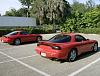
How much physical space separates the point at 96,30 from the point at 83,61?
27095 mm

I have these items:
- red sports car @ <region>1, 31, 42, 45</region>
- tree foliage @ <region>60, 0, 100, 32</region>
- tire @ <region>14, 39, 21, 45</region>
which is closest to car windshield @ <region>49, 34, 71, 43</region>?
red sports car @ <region>1, 31, 42, 45</region>

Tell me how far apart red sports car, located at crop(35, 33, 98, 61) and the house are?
3155 cm

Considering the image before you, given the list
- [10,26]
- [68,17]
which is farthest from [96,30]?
[10,26]

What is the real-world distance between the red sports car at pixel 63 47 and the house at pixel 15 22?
31546mm

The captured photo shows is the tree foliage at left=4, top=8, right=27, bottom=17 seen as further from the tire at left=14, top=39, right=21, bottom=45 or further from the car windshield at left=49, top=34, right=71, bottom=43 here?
the car windshield at left=49, top=34, right=71, bottom=43

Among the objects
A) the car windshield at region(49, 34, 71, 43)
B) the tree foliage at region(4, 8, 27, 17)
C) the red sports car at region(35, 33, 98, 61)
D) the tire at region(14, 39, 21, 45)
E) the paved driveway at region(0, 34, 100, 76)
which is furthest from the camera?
the tree foliage at region(4, 8, 27, 17)

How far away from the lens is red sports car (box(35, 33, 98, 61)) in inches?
340

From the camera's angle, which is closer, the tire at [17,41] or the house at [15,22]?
the tire at [17,41]

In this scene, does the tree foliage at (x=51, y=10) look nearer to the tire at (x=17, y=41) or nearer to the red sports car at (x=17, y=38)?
the red sports car at (x=17, y=38)

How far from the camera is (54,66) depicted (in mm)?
8102

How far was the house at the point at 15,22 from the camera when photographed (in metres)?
39.8

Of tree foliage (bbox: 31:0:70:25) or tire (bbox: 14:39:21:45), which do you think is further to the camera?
tree foliage (bbox: 31:0:70:25)

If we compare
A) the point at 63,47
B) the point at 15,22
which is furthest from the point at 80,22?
the point at 63,47

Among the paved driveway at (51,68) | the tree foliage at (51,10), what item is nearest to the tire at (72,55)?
the paved driveway at (51,68)
